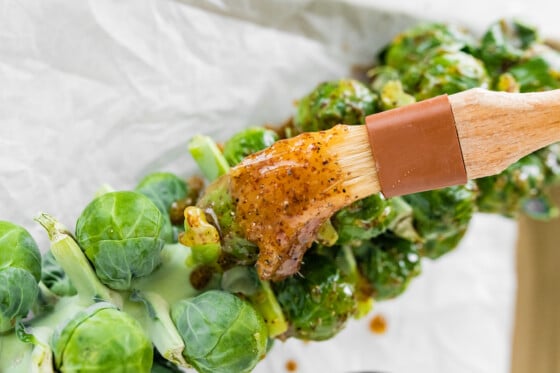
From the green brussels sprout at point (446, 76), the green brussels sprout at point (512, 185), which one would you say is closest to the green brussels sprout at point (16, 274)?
the green brussels sprout at point (446, 76)

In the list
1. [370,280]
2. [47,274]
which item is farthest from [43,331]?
[370,280]

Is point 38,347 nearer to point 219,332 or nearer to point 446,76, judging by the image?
point 219,332

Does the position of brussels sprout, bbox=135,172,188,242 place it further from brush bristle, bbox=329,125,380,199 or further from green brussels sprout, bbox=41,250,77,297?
brush bristle, bbox=329,125,380,199

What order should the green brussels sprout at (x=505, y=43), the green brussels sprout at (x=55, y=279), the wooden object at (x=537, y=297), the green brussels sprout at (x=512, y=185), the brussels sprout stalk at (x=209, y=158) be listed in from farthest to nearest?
the wooden object at (x=537, y=297) → the green brussels sprout at (x=505, y=43) → the green brussels sprout at (x=512, y=185) → the brussels sprout stalk at (x=209, y=158) → the green brussels sprout at (x=55, y=279)

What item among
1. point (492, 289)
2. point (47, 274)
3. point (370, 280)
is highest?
point (47, 274)

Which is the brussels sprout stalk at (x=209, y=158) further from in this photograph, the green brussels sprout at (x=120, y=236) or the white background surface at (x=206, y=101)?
the white background surface at (x=206, y=101)

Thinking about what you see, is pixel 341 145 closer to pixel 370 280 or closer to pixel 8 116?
pixel 370 280
